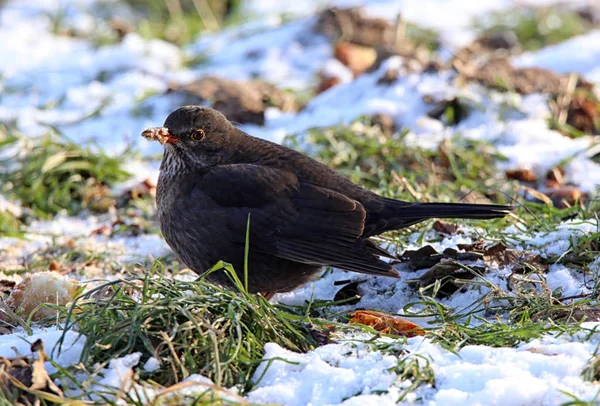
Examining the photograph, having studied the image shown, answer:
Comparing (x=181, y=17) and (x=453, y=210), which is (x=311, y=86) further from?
(x=453, y=210)

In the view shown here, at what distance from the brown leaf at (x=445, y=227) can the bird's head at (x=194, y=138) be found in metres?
1.17

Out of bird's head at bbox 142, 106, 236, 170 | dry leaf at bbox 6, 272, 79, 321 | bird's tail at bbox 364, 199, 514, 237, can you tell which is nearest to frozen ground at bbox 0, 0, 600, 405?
bird's tail at bbox 364, 199, 514, 237

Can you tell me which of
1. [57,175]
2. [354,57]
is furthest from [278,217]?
[354,57]

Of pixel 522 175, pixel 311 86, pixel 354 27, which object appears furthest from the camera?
A: pixel 354 27

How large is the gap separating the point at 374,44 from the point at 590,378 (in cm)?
589

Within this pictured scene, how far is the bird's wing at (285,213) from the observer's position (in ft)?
13.2

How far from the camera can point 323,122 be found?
21.0ft

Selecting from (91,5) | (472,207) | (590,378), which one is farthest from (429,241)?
(91,5)

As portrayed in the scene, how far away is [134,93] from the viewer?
289 inches

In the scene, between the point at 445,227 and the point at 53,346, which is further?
the point at 445,227

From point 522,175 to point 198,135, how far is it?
2.25 meters

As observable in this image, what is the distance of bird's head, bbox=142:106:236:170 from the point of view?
14.6ft

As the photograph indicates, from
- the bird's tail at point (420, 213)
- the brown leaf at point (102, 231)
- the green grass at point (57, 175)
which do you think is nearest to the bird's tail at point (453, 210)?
the bird's tail at point (420, 213)

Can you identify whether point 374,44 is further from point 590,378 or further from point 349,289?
point 590,378
